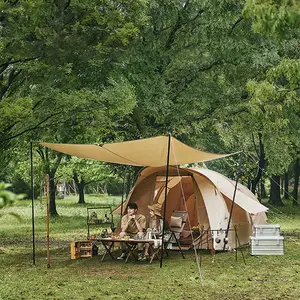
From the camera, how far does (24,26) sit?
994 centimetres

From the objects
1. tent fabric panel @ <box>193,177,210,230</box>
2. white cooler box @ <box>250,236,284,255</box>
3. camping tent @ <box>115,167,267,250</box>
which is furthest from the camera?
tent fabric panel @ <box>193,177,210,230</box>

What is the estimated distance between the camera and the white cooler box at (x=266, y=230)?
1023 centimetres

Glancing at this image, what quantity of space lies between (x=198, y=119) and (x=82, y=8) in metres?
5.97

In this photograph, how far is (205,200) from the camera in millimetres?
11047

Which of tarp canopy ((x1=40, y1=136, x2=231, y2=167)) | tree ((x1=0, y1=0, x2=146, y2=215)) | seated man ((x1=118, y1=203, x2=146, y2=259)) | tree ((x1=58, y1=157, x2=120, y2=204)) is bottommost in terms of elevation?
seated man ((x1=118, y1=203, x2=146, y2=259))

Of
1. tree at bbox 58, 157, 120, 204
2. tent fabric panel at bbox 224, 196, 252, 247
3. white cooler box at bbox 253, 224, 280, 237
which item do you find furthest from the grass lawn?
tree at bbox 58, 157, 120, 204

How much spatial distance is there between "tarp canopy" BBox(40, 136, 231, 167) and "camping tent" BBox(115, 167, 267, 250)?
2.46 feet

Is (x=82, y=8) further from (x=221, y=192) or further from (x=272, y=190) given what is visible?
(x=272, y=190)

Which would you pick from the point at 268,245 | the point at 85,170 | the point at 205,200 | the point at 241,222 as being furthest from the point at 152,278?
the point at 85,170

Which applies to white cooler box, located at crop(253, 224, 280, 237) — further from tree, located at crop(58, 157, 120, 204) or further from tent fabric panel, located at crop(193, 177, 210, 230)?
tree, located at crop(58, 157, 120, 204)

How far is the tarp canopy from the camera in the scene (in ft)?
29.6

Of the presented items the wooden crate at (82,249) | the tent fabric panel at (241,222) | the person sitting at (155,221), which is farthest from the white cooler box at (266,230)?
the wooden crate at (82,249)

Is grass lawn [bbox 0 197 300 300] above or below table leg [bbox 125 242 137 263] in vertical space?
below

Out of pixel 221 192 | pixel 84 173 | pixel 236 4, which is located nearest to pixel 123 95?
pixel 221 192
